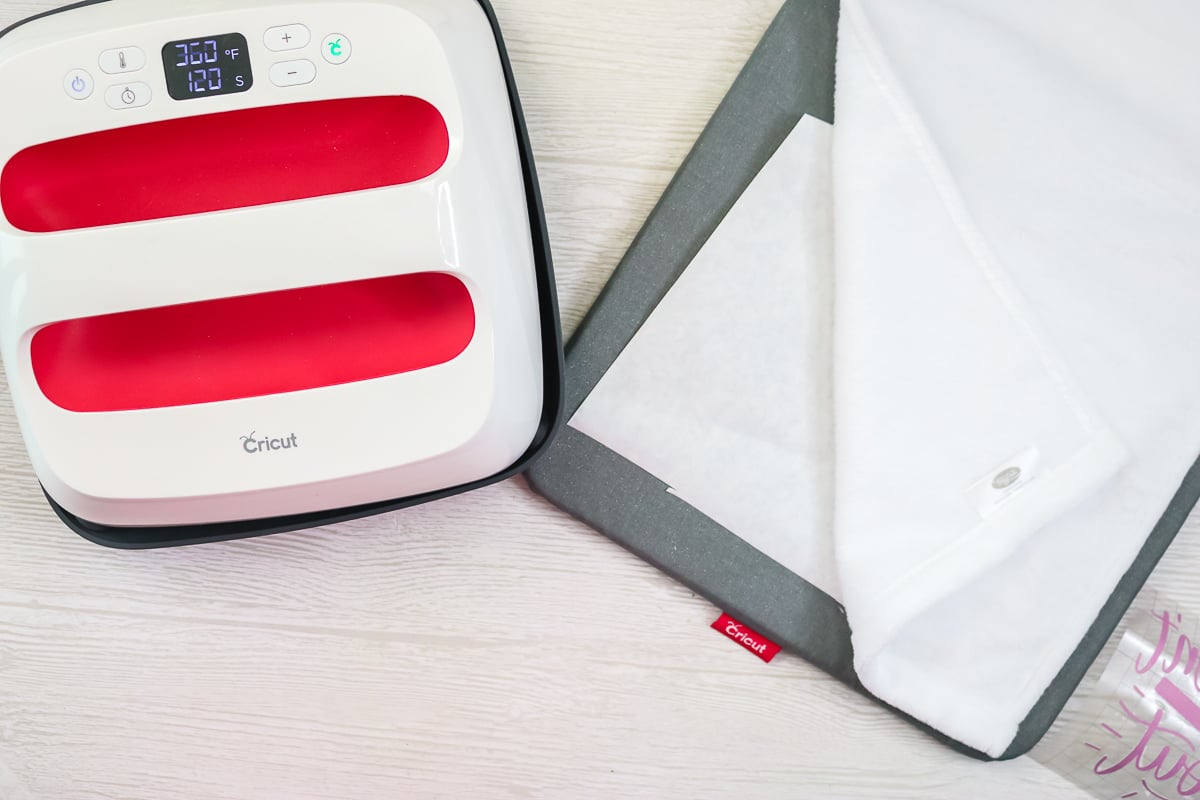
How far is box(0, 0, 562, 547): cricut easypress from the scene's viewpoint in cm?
44

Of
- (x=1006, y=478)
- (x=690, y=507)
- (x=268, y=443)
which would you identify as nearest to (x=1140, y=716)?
(x=1006, y=478)

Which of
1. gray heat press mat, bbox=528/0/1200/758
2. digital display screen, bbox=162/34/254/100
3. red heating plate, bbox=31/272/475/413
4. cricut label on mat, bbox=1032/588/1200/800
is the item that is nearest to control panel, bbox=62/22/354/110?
digital display screen, bbox=162/34/254/100

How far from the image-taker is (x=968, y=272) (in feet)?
1.62

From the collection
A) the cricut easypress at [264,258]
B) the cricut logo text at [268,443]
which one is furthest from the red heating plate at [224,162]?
the cricut logo text at [268,443]

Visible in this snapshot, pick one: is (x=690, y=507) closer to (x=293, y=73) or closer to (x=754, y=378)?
(x=754, y=378)

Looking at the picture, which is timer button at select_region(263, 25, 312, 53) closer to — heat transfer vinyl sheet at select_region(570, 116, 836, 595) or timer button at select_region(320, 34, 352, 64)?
timer button at select_region(320, 34, 352, 64)

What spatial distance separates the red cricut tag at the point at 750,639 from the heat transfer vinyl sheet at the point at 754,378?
0.05 metres

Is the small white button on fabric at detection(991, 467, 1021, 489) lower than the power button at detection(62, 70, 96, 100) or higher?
lower

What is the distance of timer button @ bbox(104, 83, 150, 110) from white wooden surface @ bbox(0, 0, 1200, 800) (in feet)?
0.60

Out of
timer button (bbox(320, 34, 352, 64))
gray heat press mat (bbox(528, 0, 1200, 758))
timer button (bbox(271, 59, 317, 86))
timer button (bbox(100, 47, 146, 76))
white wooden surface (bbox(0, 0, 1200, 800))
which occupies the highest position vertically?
timer button (bbox(320, 34, 352, 64))

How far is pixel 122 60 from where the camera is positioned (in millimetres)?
445

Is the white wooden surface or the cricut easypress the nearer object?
the cricut easypress

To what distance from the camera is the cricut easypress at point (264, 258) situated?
444 millimetres

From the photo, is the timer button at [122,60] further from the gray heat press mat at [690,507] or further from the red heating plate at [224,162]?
the gray heat press mat at [690,507]
